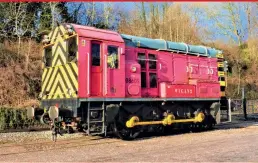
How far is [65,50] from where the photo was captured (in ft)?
31.7

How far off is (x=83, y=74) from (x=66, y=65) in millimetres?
854

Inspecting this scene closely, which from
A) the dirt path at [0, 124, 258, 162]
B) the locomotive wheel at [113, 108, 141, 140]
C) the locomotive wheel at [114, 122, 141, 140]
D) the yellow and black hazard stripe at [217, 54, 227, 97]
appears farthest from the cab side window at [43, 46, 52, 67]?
the yellow and black hazard stripe at [217, 54, 227, 97]

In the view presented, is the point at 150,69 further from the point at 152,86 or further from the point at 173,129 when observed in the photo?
the point at 173,129

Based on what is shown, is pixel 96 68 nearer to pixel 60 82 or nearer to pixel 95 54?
pixel 95 54

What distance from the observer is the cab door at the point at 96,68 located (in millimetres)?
9312

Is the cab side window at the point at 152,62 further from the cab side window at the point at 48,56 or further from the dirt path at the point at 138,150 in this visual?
the cab side window at the point at 48,56

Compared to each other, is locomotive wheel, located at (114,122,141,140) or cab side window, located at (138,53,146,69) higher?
cab side window, located at (138,53,146,69)

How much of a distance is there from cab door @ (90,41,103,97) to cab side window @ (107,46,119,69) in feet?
0.93

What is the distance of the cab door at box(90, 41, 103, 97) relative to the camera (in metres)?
9.31

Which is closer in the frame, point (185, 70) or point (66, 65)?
point (66, 65)

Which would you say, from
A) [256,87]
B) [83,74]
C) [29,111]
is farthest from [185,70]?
[256,87]

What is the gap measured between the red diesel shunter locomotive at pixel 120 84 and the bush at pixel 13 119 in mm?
2012

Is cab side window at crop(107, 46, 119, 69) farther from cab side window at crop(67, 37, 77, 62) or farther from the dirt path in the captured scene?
the dirt path

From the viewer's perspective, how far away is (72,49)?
942 cm
